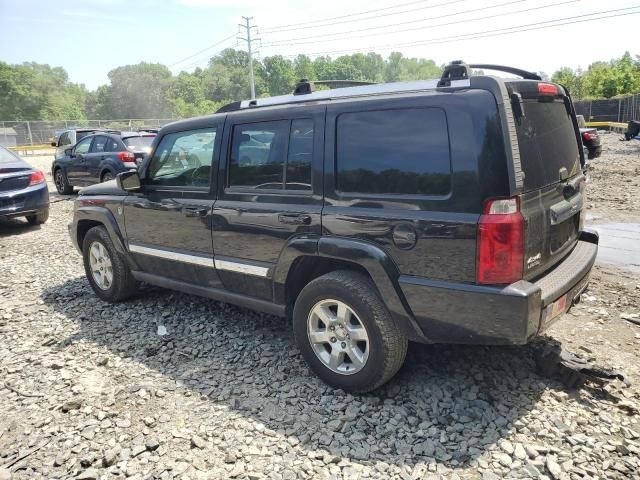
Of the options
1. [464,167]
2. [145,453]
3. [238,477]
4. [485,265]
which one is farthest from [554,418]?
[145,453]

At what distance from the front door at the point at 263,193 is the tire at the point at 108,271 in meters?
1.53

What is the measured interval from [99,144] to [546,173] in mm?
11589

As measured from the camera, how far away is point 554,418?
2.94 m

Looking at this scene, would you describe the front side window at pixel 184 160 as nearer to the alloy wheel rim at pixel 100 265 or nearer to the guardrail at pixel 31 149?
the alloy wheel rim at pixel 100 265

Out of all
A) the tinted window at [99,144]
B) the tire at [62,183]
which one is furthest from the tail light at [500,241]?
the tire at [62,183]

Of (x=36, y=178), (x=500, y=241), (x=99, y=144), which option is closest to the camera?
(x=500, y=241)

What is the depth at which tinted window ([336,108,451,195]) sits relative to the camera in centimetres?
279

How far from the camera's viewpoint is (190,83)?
110 m

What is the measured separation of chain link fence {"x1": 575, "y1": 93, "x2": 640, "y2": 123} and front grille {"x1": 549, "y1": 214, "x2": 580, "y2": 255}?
33.5 m

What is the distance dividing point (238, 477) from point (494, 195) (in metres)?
2.03

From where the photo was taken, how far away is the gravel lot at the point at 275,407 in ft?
8.81

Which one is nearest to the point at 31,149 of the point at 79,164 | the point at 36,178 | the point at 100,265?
the point at 79,164

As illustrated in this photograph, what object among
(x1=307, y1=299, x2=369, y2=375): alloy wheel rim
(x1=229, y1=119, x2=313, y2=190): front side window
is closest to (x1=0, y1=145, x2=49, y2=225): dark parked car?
(x1=229, y1=119, x2=313, y2=190): front side window

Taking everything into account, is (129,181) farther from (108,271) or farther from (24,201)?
(24,201)
